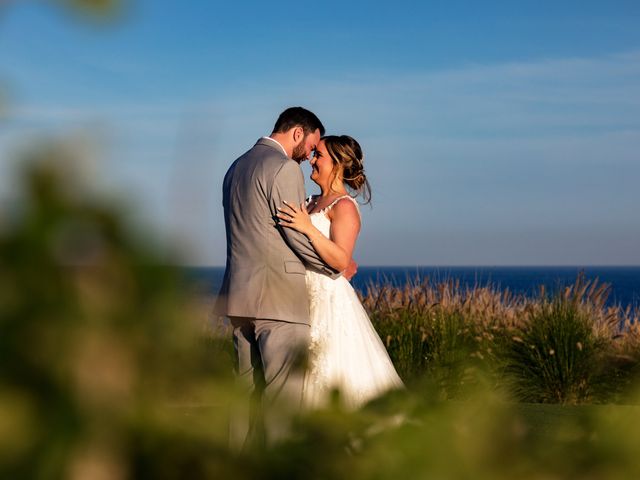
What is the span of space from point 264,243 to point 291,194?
41 cm

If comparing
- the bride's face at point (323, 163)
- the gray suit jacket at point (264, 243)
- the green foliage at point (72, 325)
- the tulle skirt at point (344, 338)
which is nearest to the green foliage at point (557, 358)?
the tulle skirt at point (344, 338)

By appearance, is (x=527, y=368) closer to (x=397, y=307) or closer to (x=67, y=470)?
(x=397, y=307)

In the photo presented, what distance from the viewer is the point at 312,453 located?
904 millimetres

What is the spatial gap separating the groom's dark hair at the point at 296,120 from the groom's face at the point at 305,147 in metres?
0.05

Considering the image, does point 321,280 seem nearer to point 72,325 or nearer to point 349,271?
point 349,271

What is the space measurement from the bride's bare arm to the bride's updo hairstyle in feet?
1.22

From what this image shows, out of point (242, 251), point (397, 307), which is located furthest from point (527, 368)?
point (242, 251)

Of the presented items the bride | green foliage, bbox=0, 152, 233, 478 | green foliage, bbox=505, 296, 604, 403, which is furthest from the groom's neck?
green foliage, bbox=0, 152, 233, 478

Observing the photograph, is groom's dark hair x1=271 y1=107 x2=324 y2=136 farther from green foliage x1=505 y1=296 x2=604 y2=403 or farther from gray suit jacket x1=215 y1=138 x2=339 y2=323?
green foliage x1=505 y1=296 x2=604 y2=403

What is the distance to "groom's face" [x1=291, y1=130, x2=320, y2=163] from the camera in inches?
289

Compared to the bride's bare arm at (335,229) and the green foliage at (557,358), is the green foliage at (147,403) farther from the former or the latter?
the green foliage at (557,358)

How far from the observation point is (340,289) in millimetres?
7637

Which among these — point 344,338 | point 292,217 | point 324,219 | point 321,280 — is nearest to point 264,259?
point 292,217

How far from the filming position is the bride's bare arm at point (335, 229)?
6762mm
